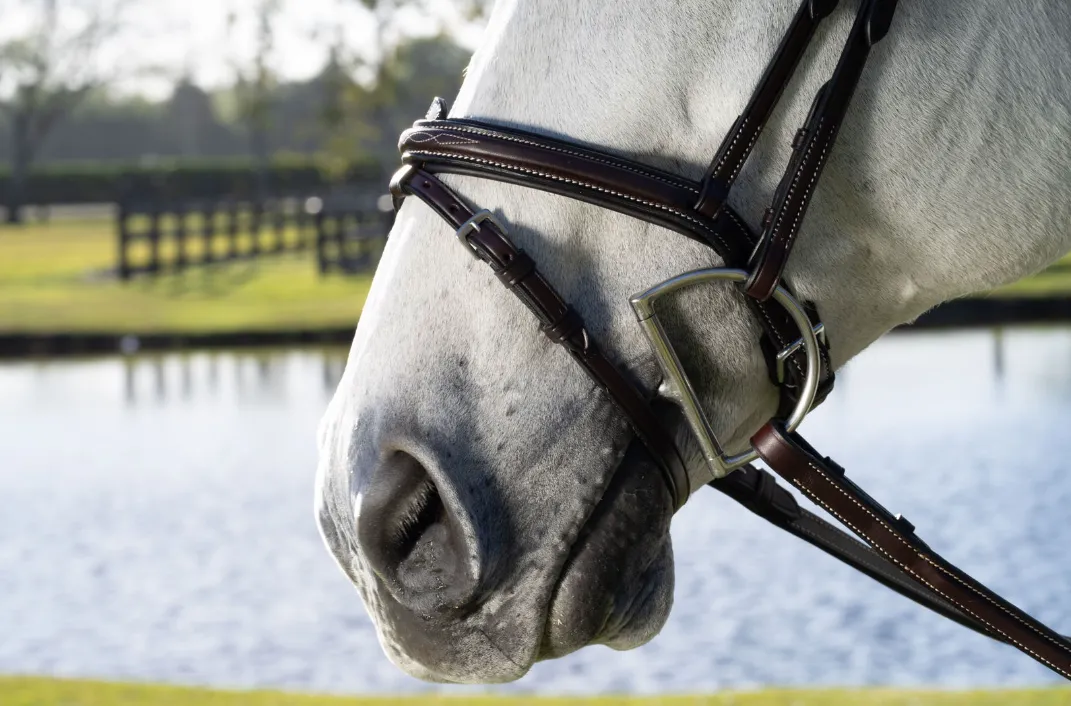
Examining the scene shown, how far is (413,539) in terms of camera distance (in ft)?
4.23

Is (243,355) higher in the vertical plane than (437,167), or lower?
lower

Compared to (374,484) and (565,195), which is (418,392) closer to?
(374,484)

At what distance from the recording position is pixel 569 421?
127 cm

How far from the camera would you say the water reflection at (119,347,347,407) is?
12320 mm

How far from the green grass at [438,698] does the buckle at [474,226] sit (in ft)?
10.2

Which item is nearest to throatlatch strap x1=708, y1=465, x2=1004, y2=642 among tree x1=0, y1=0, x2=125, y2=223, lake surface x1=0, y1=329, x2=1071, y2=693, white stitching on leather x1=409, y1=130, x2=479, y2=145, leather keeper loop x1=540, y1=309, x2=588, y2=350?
leather keeper loop x1=540, y1=309, x2=588, y2=350

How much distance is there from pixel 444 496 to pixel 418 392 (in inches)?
4.3

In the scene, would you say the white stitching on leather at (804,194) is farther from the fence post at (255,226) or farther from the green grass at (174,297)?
the fence post at (255,226)

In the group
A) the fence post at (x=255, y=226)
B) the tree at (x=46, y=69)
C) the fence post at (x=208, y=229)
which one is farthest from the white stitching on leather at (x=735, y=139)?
the tree at (x=46, y=69)

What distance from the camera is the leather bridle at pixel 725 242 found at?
120cm

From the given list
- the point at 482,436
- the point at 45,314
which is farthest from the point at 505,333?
the point at 45,314

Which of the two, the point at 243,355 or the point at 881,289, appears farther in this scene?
the point at 243,355

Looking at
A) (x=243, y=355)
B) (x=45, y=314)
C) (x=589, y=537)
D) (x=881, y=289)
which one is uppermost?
(x=881, y=289)

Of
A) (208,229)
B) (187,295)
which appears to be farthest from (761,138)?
(208,229)
